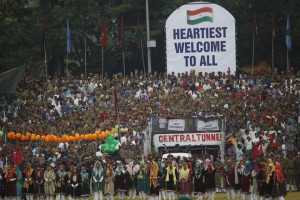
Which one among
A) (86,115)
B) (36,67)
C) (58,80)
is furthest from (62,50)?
(86,115)

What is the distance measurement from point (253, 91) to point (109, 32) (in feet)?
58.8

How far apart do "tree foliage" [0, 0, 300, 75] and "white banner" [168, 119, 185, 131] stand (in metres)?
15.2

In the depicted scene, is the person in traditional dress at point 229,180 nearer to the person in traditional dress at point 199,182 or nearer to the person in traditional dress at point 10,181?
the person in traditional dress at point 199,182

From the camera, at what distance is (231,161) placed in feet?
159

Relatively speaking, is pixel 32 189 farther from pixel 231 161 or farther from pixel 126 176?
pixel 231 161

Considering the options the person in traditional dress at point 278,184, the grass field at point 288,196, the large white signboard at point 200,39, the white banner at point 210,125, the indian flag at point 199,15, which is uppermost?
the indian flag at point 199,15

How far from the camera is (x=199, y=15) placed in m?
63.3

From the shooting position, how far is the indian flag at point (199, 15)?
6325 centimetres

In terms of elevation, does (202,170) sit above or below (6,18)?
below

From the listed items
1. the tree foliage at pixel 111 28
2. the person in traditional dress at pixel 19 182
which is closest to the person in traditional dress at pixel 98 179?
the person in traditional dress at pixel 19 182

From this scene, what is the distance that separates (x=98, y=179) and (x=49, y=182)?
86.5 inches

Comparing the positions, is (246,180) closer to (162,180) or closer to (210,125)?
(162,180)

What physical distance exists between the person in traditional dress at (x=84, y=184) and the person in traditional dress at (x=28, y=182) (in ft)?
7.72

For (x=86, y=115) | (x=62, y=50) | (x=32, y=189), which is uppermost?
(x=62, y=50)
